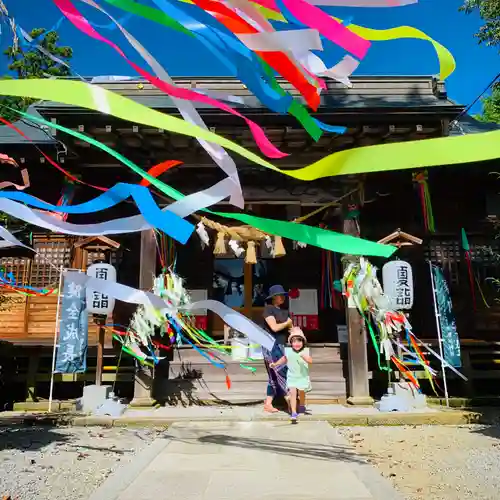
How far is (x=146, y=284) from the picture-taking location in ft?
24.3

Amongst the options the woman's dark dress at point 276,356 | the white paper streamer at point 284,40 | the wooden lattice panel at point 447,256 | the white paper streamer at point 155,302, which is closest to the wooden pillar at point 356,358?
the woman's dark dress at point 276,356

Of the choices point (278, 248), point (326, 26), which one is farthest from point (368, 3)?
A: point (278, 248)

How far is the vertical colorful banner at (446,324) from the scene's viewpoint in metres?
7.57

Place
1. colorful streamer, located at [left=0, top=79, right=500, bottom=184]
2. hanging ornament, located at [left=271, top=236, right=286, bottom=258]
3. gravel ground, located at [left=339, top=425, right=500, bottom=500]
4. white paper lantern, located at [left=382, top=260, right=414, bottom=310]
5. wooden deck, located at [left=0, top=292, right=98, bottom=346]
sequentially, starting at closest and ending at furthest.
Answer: colorful streamer, located at [left=0, top=79, right=500, bottom=184], gravel ground, located at [left=339, top=425, right=500, bottom=500], white paper lantern, located at [left=382, top=260, right=414, bottom=310], hanging ornament, located at [left=271, top=236, right=286, bottom=258], wooden deck, located at [left=0, top=292, right=98, bottom=346]

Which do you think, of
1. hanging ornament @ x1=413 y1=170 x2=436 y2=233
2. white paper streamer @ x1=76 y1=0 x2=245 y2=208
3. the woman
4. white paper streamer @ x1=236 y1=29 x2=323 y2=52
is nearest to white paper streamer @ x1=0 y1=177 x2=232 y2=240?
white paper streamer @ x1=76 y1=0 x2=245 y2=208

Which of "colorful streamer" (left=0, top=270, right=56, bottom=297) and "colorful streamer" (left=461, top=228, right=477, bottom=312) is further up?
"colorful streamer" (left=461, top=228, right=477, bottom=312)

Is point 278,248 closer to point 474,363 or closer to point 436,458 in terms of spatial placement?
point 474,363

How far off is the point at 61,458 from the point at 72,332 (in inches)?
113

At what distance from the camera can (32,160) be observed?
8977 millimetres

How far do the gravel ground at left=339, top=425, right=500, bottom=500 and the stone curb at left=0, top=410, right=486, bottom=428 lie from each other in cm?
20

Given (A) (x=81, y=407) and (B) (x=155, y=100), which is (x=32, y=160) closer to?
(B) (x=155, y=100)

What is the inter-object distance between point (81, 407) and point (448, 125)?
285 inches

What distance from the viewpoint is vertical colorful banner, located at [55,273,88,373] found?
708cm

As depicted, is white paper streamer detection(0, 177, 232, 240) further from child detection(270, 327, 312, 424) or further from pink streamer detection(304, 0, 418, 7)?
child detection(270, 327, 312, 424)
